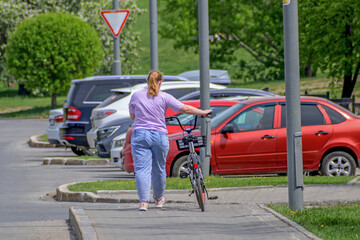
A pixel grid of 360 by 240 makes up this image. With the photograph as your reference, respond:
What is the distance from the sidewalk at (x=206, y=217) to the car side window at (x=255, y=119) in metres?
2.11

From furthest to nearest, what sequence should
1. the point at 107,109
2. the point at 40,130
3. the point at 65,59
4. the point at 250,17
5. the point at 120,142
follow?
the point at 250,17, the point at 65,59, the point at 40,130, the point at 107,109, the point at 120,142

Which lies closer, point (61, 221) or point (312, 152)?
point (61, 221)

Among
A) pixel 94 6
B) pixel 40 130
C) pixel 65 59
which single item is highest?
pixel 94 6

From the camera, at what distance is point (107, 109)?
61.4ft

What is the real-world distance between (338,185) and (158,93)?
3460 mm

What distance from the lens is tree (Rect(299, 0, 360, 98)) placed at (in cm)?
3428

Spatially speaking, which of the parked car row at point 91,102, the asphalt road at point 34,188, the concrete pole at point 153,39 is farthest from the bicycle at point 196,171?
the parked car row at point 91,102

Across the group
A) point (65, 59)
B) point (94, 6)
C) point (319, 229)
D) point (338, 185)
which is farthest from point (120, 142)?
point (94, 6)

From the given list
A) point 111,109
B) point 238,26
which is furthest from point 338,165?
point 238,26

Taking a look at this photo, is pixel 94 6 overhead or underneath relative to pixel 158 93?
overhead

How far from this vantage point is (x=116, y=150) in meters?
15.9

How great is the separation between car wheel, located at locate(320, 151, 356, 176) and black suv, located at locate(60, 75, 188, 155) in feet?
24.3

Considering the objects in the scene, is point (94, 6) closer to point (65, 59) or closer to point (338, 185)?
point (65, 59)

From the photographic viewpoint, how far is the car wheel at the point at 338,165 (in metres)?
14.1
